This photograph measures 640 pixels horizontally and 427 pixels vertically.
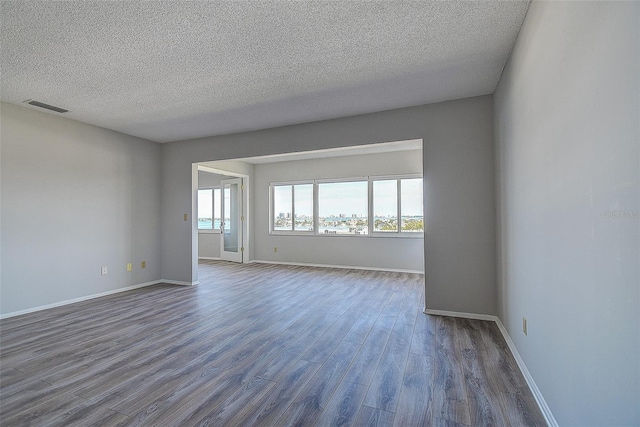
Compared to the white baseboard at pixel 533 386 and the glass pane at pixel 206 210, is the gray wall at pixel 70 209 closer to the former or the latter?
the glass pane at pixel 206 210

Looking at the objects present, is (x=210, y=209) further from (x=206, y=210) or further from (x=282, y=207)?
(x=282, y=207)

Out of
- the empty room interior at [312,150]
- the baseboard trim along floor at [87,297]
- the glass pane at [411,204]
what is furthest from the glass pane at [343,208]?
the baseboard trim along floor at [87,297]

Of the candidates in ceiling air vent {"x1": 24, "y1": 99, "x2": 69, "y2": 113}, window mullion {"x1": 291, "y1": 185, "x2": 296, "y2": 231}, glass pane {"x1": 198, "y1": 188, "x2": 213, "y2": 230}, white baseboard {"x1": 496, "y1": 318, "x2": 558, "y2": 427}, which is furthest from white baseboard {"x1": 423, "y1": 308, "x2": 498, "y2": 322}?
glass pane {"x1": 198, "y1": 188, "x2": 213, "y2": 230}

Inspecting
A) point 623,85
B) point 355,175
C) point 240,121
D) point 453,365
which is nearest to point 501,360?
point 453,365

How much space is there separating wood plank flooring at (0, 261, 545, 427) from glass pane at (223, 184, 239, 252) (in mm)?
3660

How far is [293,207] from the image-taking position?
7.10 metres

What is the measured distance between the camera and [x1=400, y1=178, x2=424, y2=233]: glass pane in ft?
19.1

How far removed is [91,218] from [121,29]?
126 inches

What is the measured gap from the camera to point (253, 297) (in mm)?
4090

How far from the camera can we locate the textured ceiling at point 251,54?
6.23 ft

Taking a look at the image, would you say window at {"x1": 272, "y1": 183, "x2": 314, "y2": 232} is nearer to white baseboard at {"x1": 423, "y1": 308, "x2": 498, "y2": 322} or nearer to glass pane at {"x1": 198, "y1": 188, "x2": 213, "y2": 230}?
glass pane at {"x1": 198, "y1": 188, "x2": 213, "y2": 230}

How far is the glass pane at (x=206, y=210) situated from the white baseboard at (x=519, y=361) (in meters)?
6.38

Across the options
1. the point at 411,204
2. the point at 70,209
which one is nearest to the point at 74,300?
the point at 70,209

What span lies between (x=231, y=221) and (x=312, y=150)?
14.1 feet
